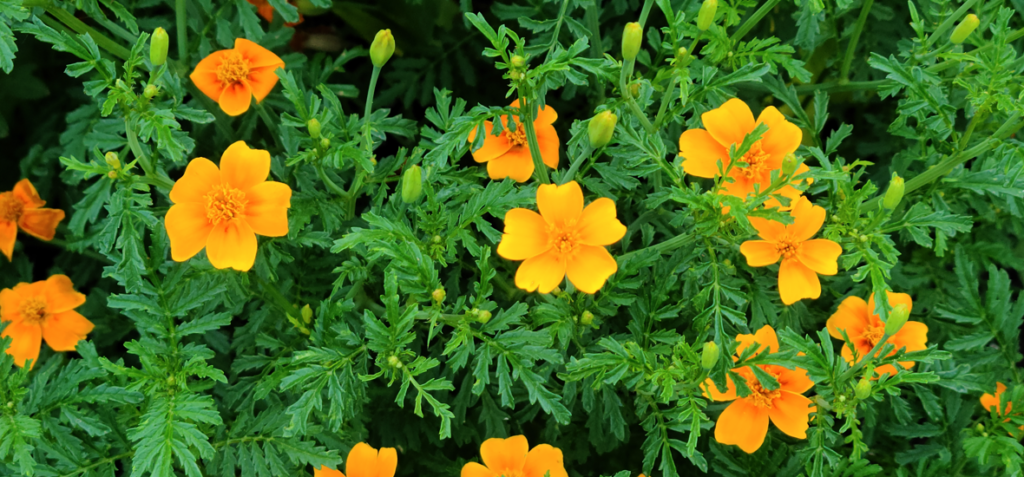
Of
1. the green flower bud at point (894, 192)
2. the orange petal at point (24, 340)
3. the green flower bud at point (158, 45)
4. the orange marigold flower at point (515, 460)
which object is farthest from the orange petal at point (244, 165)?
the green flower bud at point (894, 192)

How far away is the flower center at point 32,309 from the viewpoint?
2.10 m

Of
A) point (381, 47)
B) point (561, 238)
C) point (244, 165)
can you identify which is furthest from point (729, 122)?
point (244, 165)

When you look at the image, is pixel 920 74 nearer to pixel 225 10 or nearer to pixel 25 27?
pixel 225 10

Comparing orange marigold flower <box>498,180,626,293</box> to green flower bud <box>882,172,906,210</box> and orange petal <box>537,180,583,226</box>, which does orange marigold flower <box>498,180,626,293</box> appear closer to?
orange petal <box>537,180,583,226</box>

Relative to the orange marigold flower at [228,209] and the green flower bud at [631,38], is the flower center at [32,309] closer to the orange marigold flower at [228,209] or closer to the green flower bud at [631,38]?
the orange marigold flower at [228,209]

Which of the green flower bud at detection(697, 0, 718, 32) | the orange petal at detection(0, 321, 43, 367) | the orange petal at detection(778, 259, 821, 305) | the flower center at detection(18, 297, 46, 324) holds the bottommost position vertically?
the orange petal at detection(0, 321, 43, 367)

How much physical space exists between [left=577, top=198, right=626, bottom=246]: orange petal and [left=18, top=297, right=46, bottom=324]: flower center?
1.52 m

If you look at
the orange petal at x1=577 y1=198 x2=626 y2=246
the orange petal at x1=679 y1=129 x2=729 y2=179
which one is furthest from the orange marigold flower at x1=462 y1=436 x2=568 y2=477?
the orange petal at x1=679 y1=129 x2=729 y2=179

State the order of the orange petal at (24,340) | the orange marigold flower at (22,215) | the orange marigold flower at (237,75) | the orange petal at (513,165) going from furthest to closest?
the orange marigold flower at (22,215), the orange petal at (24,340), the orange marigold flower at (237,75), the orange petal at (513,165)

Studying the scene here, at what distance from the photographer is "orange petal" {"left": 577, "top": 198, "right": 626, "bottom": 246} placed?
1.52 metres

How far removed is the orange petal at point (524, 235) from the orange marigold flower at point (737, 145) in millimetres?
364

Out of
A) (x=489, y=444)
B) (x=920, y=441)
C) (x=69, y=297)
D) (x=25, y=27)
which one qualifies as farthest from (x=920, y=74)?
(x=69, y=297)

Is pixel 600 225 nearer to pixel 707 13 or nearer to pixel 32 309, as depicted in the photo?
pixel 707 13

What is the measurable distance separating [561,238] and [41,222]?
162cm
